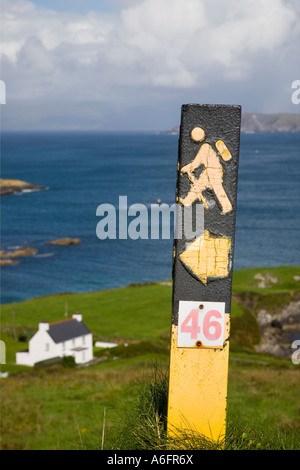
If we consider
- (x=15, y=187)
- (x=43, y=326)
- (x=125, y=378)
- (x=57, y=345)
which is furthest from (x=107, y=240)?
(x=125, y=378)

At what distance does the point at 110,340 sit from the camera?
1732 inches

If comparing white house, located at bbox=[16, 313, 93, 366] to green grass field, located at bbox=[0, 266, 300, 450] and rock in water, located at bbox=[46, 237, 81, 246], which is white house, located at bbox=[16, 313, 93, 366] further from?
rock in water, located at bbox=[46, 237, 81, 246]

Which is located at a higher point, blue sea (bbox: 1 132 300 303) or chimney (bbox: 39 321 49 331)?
blue sea (bbox: 1 132 300 303)

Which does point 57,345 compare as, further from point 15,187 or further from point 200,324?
point 15,187

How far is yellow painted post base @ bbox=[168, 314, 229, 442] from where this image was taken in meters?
4.26

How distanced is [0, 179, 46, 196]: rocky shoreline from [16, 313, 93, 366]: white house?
10495 cm

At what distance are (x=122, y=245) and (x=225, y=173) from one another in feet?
284

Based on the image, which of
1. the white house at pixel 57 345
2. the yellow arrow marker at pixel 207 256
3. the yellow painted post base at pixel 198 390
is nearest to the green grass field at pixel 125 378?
the yellow painted post base at pixel 198 390

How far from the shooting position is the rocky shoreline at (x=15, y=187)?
14188cm

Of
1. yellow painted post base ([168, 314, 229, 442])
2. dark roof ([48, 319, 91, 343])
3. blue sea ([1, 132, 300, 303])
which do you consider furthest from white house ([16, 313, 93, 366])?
yellow painted post base ([168, 314, 229, 442])

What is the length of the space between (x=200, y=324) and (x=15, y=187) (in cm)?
14260

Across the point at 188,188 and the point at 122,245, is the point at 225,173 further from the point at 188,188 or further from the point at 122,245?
the point at 122,245

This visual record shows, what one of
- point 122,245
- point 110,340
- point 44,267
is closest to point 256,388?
point 110,340

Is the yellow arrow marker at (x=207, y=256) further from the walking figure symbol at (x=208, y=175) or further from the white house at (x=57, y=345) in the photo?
the white house at (x=57, y=345)
